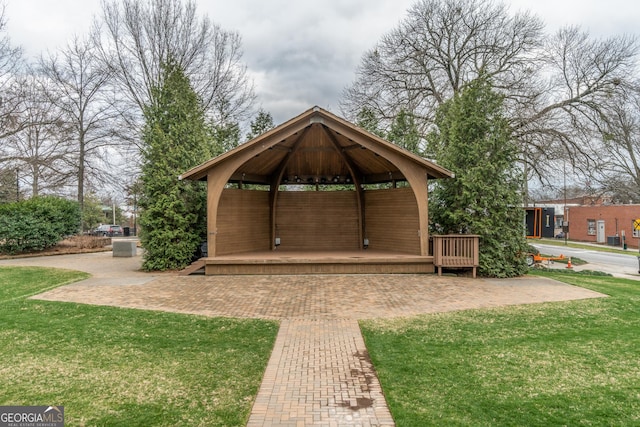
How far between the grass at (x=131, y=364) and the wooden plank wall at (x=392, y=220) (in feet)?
23.3

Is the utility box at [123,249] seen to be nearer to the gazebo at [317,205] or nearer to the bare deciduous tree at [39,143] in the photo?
the gazebo at [317,205]

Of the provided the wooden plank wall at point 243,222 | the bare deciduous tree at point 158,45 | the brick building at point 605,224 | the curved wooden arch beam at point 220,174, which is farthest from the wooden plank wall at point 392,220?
the brick building at point 605,224

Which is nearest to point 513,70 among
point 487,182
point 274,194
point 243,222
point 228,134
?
point 487,182

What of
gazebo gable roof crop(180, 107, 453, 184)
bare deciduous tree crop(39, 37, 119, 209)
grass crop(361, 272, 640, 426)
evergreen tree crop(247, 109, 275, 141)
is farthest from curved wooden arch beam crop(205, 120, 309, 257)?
bare deciduous tree crop(39, 37, 119, 209)

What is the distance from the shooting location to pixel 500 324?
227 inches

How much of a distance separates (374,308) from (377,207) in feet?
22.3

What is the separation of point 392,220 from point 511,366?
8.54 m

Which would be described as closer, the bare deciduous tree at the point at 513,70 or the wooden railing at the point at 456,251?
the wooden railing at the point at 456,251

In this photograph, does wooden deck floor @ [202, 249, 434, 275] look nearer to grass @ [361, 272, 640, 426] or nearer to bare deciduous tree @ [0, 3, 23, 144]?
grass @ [361, 272, 640, 426]

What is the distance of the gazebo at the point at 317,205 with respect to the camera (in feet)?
34.6

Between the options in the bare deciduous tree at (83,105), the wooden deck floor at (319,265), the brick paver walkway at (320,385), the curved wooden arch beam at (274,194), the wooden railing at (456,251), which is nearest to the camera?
the brick paver walkway at (320,385)

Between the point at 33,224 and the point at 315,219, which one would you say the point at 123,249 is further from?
the point at 315,219

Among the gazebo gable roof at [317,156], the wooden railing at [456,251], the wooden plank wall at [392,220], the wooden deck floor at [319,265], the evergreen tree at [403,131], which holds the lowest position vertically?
the wooden deck floor at [319,265]

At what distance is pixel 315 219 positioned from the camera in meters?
13.9
